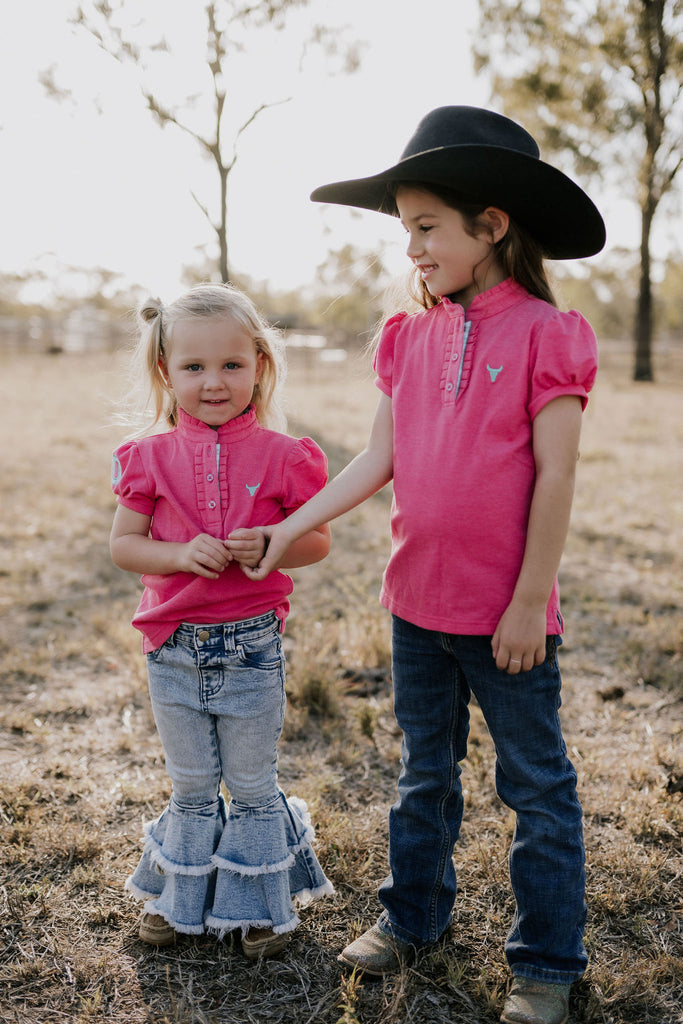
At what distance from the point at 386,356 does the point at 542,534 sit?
2.00 ft

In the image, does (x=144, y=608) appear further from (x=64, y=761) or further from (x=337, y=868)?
(x=64, y=761)

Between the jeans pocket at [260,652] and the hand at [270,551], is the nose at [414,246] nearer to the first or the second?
the hand at [270,551]

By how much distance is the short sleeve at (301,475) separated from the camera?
6.61ft

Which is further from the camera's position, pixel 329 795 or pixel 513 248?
pixel 329 795

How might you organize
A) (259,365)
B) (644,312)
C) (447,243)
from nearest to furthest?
(447,243) < (259,365) < (644,312)

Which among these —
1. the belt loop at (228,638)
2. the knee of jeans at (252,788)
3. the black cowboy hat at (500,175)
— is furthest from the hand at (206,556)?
the black cowboy hat at (500,175)

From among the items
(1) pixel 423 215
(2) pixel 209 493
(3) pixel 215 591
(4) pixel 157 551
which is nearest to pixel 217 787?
(3) pixel 215 591

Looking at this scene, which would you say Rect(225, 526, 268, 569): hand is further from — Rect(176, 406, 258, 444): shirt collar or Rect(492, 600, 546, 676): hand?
Rect(492, 600, 546, 676): hand

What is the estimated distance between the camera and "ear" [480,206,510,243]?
1791 millimetres

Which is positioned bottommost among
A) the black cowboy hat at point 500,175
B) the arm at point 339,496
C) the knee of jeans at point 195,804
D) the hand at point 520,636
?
the knee of jeans at point 195,804

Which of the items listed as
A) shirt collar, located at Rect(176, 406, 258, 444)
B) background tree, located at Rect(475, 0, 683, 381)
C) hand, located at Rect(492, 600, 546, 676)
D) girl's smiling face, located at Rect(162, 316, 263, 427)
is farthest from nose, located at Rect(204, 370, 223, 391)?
background tree, located at Rect(475, 0, 683, 381)

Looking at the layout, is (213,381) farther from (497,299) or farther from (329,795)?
(329,795)

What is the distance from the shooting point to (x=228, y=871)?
209 centimetres

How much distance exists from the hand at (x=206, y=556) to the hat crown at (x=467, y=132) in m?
0.92
